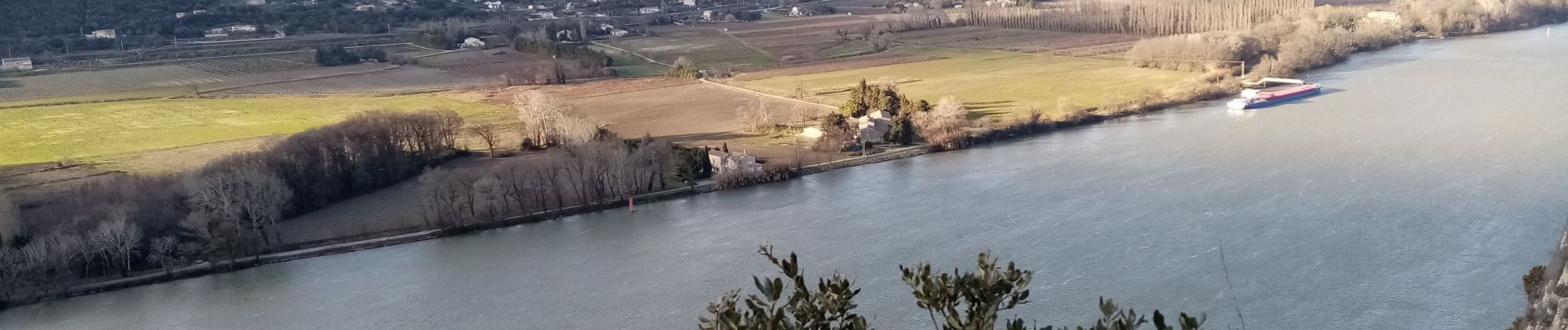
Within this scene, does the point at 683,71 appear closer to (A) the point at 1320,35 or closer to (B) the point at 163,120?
(B) the point at 163,120

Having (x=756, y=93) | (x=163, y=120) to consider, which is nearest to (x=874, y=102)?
(x=756, y=93)

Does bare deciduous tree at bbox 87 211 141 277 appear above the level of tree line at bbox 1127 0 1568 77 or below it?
below

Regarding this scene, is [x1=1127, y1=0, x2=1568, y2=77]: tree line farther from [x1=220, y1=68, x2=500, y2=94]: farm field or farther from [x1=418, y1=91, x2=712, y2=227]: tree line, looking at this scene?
[x1=220, y1=68, x2=500, y2=94]: farm field

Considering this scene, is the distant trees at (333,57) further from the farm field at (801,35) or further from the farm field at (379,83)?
the farm field at (801,35)

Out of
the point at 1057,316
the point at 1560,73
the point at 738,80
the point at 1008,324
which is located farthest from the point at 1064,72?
the point at 1008,324

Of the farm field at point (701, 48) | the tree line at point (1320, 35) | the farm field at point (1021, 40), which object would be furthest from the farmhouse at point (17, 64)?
the tree line at point (1320, 35)

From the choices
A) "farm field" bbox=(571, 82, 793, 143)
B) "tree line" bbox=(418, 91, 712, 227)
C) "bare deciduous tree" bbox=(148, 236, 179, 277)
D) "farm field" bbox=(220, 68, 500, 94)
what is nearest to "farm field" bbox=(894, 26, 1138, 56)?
"farm field" bbox=(571, 82, 793, 143)
